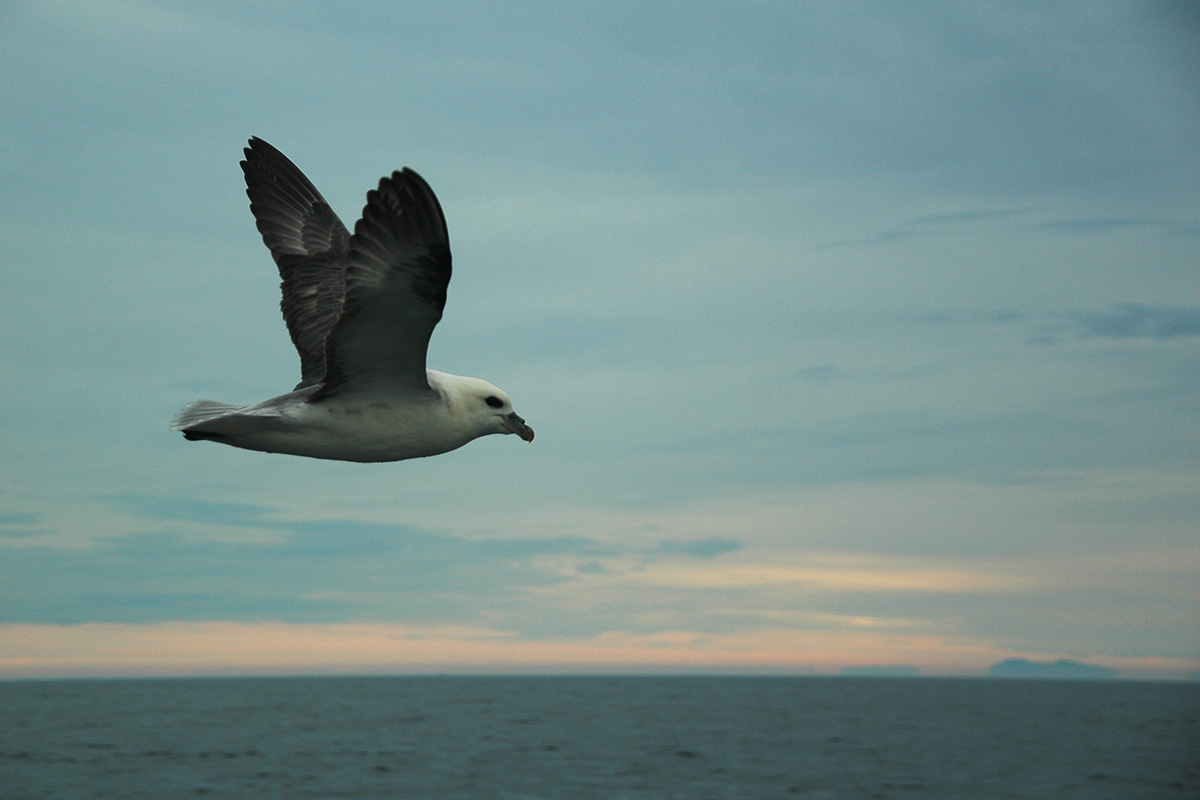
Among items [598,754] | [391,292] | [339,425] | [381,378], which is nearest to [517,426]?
[381,378]

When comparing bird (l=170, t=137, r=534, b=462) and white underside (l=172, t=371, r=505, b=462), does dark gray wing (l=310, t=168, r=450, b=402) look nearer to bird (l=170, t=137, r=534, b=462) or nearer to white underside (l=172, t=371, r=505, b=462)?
bird (l=170, t=137, r=534, b=462)

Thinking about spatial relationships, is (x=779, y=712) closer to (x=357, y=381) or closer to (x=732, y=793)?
(x=732, y=793)

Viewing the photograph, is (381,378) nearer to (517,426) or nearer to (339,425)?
(339,425)

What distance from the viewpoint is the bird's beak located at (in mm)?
10906

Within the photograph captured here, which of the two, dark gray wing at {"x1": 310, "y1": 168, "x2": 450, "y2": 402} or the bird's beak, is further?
the bird's beak

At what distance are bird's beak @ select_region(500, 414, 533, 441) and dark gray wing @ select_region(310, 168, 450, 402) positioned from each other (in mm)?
1047

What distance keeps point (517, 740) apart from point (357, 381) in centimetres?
7804

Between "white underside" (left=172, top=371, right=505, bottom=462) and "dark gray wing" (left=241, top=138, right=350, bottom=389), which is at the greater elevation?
"dark gray wing" (left=241, top=138, right=350, bottom=389)

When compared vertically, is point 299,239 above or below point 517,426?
above

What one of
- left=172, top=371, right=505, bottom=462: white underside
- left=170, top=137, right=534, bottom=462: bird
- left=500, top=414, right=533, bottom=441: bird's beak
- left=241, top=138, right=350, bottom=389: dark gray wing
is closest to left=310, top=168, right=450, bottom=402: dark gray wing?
left=170, top=137, right=534, bottom=462: bird

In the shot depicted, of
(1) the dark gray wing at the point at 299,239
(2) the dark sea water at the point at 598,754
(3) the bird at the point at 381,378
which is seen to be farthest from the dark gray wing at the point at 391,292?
(2) the dark sea water at the point at 598,754

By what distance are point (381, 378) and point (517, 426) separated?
5.15 ft

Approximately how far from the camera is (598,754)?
73250 mm

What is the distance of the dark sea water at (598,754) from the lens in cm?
5588
